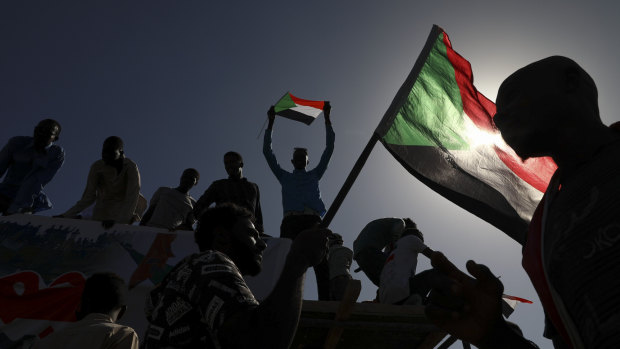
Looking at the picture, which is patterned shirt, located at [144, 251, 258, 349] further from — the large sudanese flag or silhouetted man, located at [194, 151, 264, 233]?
silhouetted man, located at [194, 151, 264, 233]

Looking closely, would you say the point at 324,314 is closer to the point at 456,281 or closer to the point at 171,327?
the point at 171,327

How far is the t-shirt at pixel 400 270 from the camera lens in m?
4.69

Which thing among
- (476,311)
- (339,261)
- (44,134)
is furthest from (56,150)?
(476,311)

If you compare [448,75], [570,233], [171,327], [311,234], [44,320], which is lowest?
[44,320]

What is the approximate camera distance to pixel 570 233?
3.45 ft

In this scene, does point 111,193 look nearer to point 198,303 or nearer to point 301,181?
point 301,181

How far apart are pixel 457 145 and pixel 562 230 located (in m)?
2.80

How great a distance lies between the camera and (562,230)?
3.55ft

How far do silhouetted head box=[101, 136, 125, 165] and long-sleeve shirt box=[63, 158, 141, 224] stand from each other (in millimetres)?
83

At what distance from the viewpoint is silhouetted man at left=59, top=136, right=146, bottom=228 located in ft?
18.4

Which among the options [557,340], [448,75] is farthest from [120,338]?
[448,75]

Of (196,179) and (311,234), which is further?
(196,179)

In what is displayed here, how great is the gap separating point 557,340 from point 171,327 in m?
1.30

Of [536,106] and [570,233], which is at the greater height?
[536,106]
